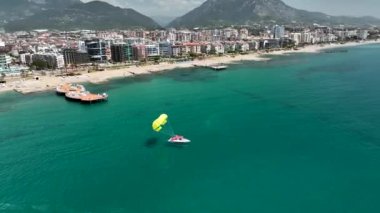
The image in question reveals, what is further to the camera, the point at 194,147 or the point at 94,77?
the point at 94,77

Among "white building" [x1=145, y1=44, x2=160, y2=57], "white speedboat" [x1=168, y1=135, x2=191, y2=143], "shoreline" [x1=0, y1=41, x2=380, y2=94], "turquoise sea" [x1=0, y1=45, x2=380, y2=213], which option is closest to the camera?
"turquoise sea" [x1=0, y1=45, x2=380, y2=213]

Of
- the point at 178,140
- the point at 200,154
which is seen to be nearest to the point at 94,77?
the point at 178,140

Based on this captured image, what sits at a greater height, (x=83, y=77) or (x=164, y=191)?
(x=83, y=77)

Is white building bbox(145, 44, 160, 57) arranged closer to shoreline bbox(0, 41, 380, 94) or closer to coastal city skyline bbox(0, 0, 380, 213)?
shoreline bbox(0, 41, 380, 94)

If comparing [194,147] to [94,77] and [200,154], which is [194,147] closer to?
[200,154]

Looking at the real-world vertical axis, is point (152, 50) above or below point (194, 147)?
above

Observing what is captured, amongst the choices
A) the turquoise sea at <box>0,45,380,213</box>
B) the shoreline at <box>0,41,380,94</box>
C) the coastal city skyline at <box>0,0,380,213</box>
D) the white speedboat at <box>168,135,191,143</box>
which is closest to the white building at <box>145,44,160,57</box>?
the shoreline at <box>0,41,380,94</box>

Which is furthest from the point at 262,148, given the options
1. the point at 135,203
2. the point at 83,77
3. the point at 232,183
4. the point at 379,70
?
the point at 379,70

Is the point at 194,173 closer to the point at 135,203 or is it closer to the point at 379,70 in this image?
the point at 135,203
